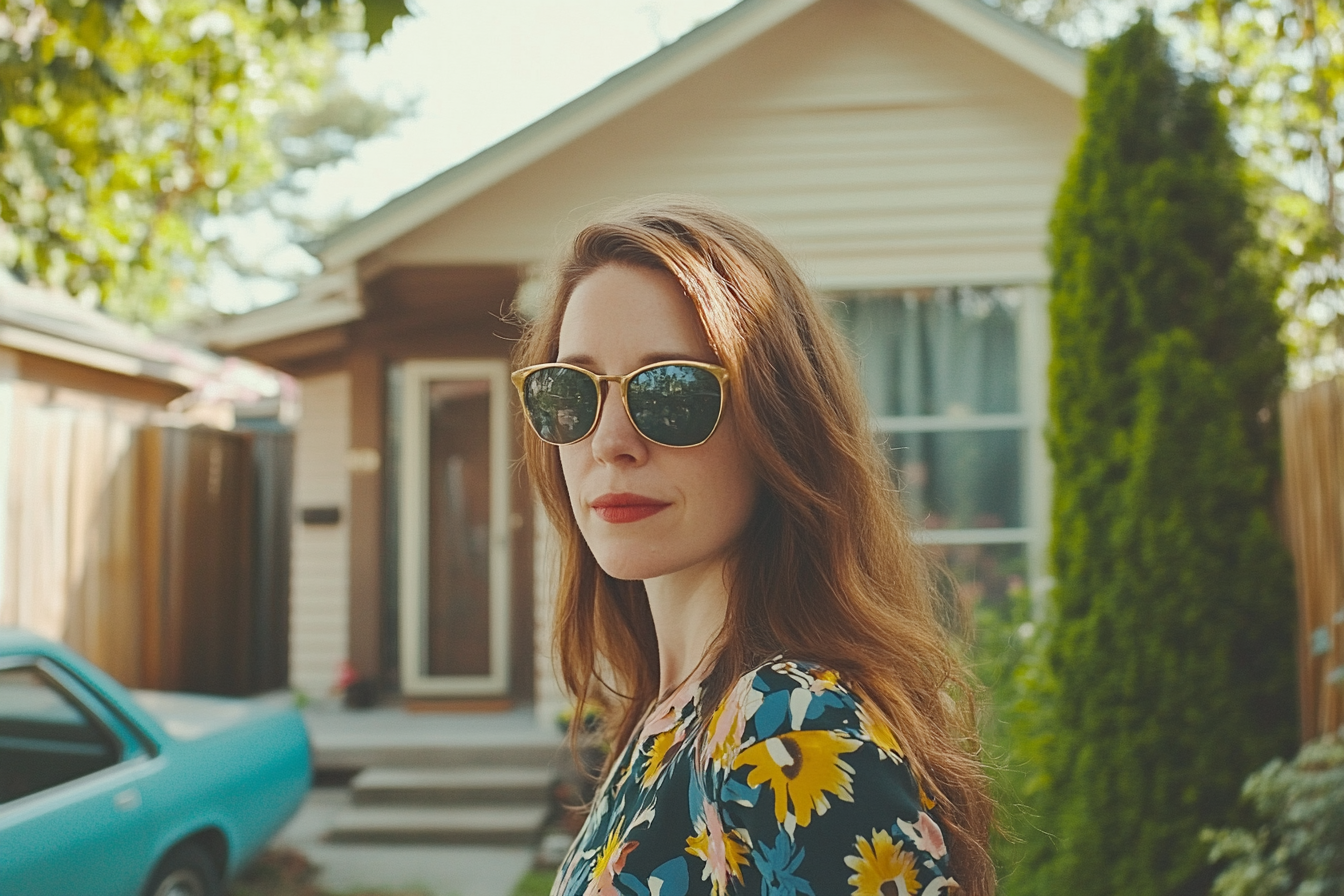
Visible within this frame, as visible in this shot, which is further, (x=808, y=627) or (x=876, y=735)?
(x=808, y=627)

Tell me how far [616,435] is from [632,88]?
19.2 feet

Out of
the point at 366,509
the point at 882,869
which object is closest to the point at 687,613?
the point at 882,869

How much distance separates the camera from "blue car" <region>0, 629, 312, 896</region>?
3.39m

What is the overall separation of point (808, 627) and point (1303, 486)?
3582 mm

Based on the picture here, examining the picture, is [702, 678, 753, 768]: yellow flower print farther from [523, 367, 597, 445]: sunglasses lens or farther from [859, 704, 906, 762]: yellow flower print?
[523, 367, 597, 445]: sunglasses lens

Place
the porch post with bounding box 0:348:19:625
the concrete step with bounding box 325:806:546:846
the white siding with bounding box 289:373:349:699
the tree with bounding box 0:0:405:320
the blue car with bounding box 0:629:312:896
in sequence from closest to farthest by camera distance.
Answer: the blue car with bounding box 0:629:312:896, the tree with bounding box 0:0:405:320, the concrete step with bounding box 325:806:546:846, the porch post with bounding box 0:348:19:625, the white siding with bounding box 289:373:349:699

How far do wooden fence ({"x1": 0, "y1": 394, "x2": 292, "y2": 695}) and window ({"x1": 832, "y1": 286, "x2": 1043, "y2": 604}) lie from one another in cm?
562

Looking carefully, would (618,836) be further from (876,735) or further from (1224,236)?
(1224,236)

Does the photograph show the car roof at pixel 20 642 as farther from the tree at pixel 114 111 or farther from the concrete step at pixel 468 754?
the concrete step at pixel 468 754

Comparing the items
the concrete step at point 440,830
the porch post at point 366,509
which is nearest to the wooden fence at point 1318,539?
the concrete step at point 440,830

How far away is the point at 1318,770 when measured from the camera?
3.62m

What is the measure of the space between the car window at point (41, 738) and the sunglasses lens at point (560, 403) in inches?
118

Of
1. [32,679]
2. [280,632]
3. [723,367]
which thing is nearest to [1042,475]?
[32,679]

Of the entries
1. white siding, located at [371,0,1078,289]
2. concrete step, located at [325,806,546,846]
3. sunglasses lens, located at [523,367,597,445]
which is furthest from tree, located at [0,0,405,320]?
concrete step, located at [325,806,546,846]
